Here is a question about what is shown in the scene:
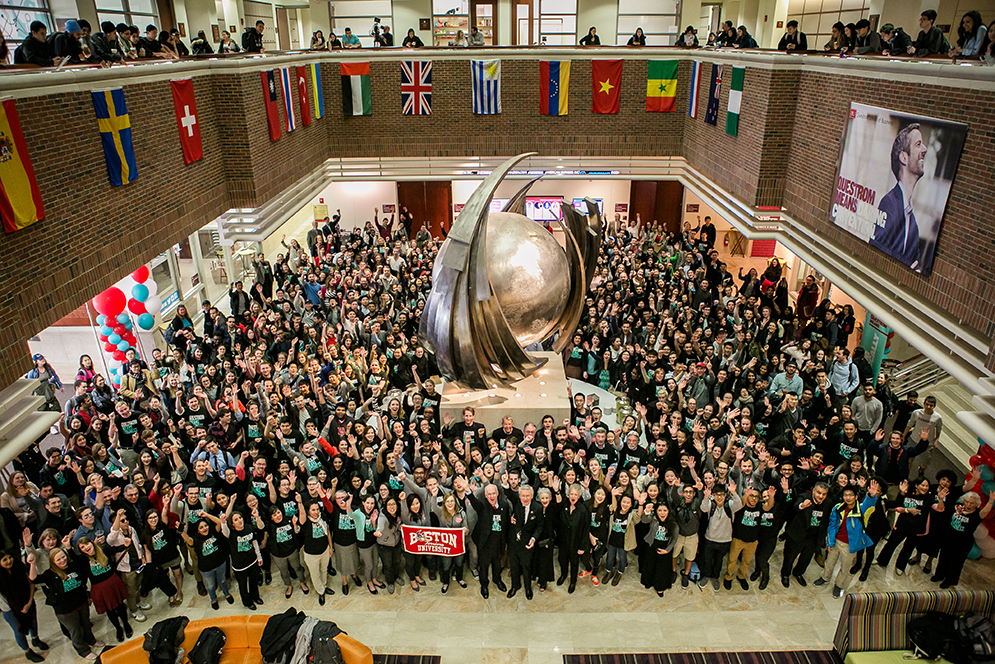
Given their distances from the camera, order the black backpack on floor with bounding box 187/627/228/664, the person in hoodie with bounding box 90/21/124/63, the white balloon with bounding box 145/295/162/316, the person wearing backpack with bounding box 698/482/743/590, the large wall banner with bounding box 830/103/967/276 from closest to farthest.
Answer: the black backpack on floor with bounding box 187/627/228/664 < the person wearing backpack with bounding box 698/482/743/590 < the large wall banner with bounding box 830/103/967/276 < the person in hoodie with bounding box 90/21/124/63 < the white balloon with bounding box 145/295/162/316

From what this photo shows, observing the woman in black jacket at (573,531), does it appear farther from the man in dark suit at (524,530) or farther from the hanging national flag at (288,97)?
the hanging national flag at (288,97)

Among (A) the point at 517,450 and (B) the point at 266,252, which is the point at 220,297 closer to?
(B) the point at 266,252

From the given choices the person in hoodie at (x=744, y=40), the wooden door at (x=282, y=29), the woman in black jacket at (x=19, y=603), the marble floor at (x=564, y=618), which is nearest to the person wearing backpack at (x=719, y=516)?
the marble floor at (x=564, y=618)

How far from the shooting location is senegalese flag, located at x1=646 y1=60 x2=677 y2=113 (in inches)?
749

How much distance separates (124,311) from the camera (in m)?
12.3

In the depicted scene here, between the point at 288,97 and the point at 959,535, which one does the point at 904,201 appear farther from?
the point at 288,97

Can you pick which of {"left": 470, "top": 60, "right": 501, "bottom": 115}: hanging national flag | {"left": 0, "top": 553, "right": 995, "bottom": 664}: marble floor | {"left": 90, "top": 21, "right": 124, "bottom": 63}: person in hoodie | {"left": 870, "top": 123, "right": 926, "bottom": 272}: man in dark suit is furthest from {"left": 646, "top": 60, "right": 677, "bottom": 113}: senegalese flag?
{"left": 0, "top": 553, "right": 995, "bottom": 664}: marble floor

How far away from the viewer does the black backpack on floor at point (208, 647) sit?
6.71 metres

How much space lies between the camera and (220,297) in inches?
708

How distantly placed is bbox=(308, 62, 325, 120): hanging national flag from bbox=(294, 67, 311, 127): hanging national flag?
65cm

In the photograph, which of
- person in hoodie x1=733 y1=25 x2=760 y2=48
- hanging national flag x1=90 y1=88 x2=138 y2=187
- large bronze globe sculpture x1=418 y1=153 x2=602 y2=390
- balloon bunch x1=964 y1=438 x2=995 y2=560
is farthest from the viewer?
person in hoodie x1=733 y1=25 x2=760 y2=48

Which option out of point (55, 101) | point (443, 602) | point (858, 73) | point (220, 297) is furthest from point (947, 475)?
point (220, 297)

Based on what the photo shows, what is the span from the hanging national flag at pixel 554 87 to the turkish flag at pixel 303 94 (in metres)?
6.75

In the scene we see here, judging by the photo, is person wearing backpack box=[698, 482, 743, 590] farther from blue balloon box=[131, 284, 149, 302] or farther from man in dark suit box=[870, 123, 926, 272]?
blue balloon box=[131, 284, 149, 302]
